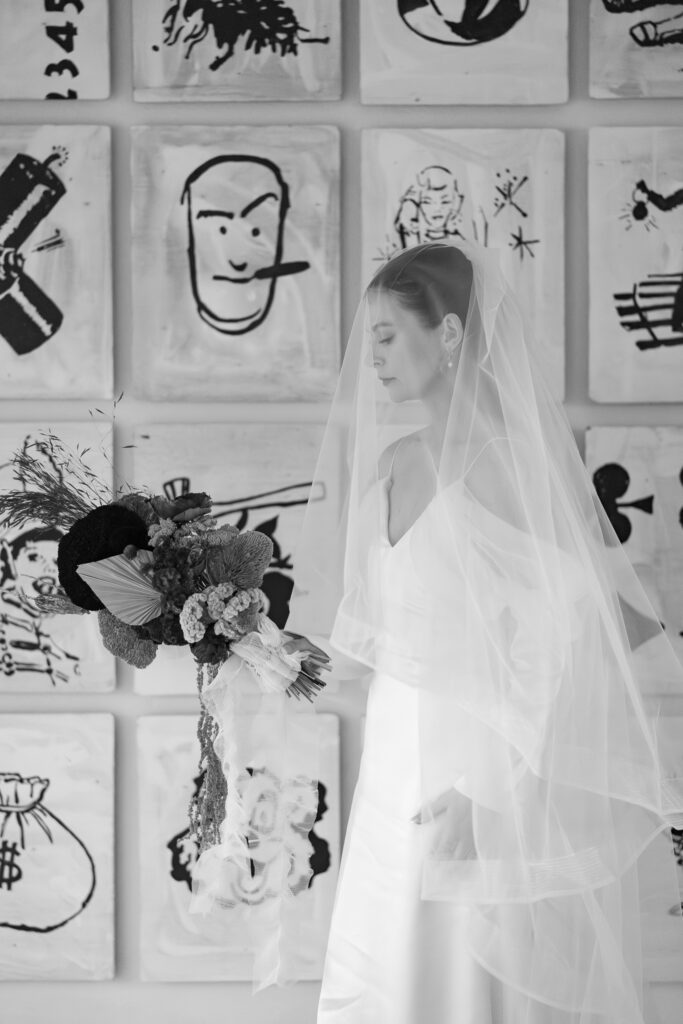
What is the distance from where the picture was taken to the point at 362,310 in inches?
52.3

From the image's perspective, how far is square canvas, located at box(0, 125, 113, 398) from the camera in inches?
69.8

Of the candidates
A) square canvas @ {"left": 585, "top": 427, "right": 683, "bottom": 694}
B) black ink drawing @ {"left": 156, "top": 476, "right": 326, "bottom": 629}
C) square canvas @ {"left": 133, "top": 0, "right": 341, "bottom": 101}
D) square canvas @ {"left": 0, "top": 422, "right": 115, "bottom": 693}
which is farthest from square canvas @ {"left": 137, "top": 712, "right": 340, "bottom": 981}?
square canvas @ {"left": 133, "top": 0, "right": 341, "bottom": 101}

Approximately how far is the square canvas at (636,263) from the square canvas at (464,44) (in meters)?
0.19

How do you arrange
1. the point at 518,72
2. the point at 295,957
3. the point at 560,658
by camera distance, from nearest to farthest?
1. the point at 560,658
2. the point at 295,957
3. the point at 518,72

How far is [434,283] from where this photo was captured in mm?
1250

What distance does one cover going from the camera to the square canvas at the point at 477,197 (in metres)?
1.76

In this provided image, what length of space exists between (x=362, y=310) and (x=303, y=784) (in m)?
0.73

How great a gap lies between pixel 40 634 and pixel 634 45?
1.68 metres

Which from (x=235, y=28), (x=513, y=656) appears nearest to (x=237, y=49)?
(x=235, y=28)

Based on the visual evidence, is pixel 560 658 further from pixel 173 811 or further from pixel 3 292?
pixel 3 292

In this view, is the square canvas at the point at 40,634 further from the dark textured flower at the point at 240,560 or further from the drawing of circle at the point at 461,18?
the drawing of circle at the point at 461,18

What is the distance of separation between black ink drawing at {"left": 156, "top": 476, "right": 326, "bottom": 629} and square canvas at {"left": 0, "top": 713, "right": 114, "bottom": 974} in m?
0.43

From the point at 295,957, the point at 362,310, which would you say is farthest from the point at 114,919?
the point at 362,310

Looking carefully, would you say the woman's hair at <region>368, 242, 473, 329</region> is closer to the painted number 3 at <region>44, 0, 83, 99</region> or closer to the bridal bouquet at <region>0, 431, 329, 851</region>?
the bridal bouquet at <region>0, 431, 329, 851</region>
